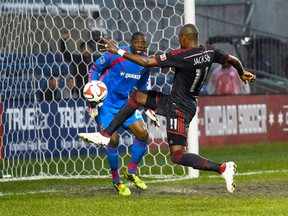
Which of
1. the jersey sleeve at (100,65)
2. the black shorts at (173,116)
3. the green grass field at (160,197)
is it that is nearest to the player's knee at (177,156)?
the black shorts at (173,116)

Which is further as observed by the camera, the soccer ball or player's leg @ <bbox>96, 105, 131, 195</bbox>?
player's leg @ <bbox>96, 105, 131, 195</bbox>

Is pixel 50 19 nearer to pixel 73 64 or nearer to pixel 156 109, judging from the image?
pixel 73 64

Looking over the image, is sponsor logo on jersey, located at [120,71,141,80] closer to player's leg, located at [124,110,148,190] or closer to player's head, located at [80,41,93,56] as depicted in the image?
player's leg, located at [124,110,148,190]

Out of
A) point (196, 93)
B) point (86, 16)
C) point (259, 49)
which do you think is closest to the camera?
point (196, 93)

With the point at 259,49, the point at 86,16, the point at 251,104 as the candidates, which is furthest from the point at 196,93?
the point at 259,49

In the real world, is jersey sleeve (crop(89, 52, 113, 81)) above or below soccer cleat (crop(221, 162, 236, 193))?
above

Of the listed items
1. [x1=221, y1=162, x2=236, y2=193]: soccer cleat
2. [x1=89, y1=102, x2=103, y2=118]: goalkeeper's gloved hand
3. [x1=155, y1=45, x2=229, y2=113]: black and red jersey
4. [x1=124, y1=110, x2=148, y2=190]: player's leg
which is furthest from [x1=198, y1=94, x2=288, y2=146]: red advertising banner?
[x1=221, y1=162, x2=236, y2=193]: soccer cleat

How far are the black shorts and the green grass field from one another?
66 cm

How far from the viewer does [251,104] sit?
19.9 meters

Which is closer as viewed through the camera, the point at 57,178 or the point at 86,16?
the point at 57,178

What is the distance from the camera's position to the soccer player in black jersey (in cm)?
1012

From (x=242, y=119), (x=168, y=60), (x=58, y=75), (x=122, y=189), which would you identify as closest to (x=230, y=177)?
(x=168, y=60)

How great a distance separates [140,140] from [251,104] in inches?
325

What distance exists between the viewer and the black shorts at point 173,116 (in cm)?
1043
